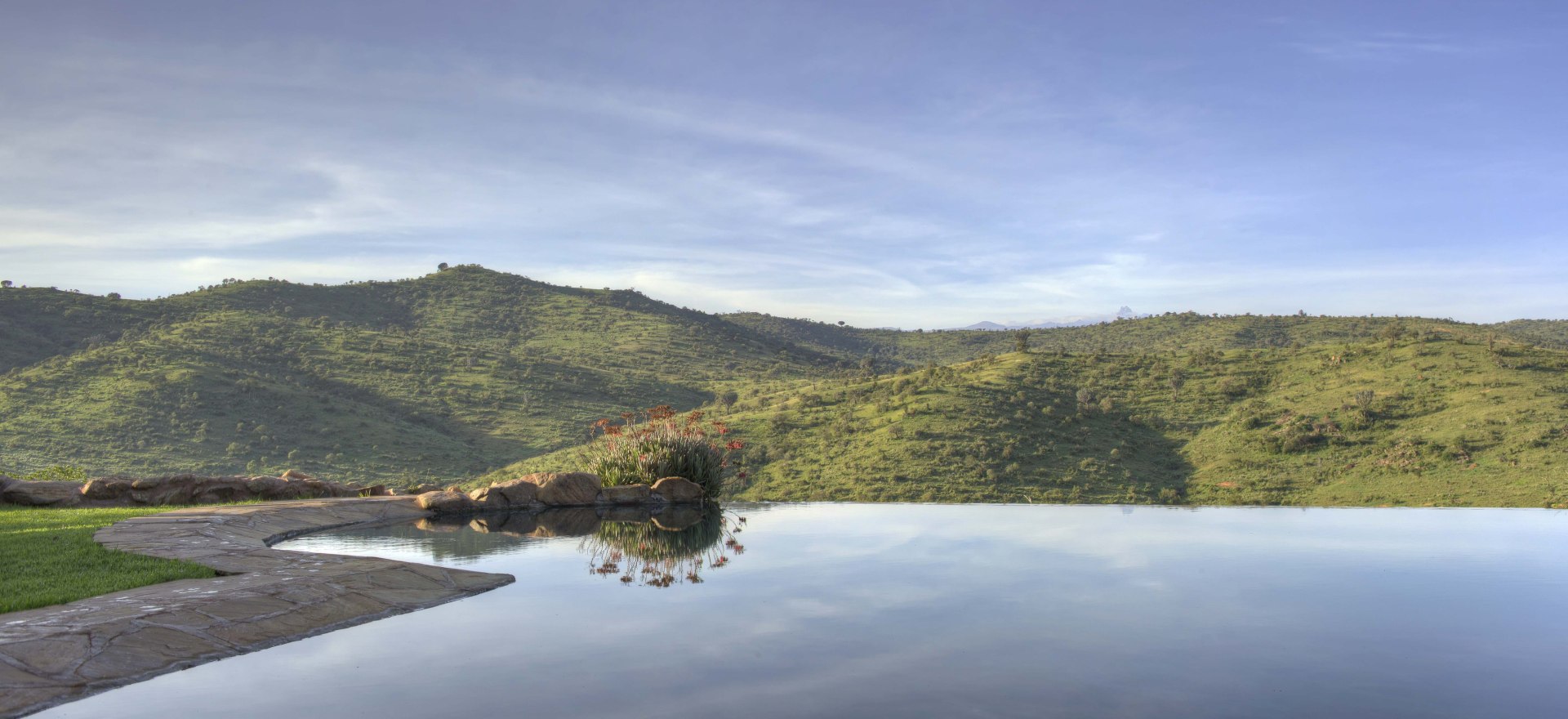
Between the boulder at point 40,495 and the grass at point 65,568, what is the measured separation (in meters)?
3.42

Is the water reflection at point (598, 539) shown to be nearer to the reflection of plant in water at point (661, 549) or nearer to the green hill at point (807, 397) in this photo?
the reflection of plant in water at point (661, 549)

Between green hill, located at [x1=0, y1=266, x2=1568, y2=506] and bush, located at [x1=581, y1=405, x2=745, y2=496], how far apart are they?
1222 cm

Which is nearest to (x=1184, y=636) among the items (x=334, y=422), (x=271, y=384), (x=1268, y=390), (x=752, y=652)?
(x=752, y=652)

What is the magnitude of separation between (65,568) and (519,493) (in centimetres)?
586

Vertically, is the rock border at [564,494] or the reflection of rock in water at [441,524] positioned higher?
the rock border at [564,494]

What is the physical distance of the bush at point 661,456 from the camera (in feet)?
46.1

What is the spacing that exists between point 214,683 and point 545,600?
218 centimetres

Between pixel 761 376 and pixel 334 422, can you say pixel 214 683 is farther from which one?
pixel 761 376

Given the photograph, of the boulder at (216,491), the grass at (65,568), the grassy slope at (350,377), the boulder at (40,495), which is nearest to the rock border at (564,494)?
the boulder at (216,491)

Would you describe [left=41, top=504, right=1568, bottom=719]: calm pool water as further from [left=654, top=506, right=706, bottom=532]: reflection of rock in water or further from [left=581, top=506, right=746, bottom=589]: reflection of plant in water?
[left=654, top=506, right=706, bottom=532]: reflection of rock in water

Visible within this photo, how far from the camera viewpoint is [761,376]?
223 feet

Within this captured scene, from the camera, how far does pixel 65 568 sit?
7617 mm

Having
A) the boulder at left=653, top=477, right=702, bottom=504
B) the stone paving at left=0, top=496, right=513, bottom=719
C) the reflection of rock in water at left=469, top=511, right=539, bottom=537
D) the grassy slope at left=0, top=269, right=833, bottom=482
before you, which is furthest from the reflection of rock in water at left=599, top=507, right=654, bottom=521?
the grassy slope at left=0, top=269, right=833, bottom=482

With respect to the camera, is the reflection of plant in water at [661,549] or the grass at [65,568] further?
the reflection of plant in water at [661,549]
